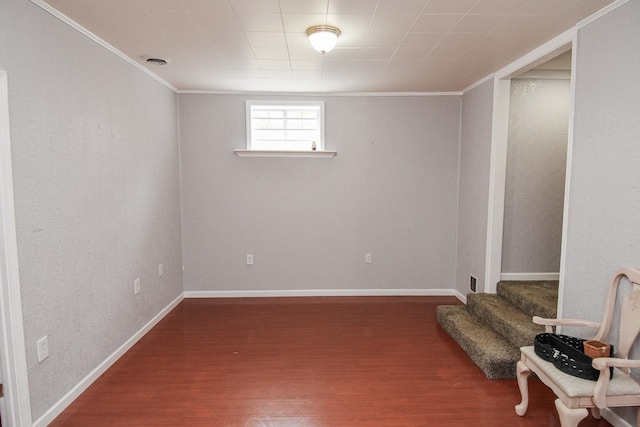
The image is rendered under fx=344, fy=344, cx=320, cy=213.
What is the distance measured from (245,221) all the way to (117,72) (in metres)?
2.06

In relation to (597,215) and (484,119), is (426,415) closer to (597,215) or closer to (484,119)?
(597,215)

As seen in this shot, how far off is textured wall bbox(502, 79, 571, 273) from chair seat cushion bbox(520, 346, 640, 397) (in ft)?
5.85

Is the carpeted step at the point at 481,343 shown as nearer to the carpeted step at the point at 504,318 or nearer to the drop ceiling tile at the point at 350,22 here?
the carpeted step at the point at 504,318

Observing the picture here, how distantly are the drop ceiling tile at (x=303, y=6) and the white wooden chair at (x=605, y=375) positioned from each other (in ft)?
7.41

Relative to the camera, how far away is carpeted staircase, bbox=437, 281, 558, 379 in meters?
2.56

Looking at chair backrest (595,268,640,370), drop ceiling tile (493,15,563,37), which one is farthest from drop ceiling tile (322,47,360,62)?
chair backrest (595,268,640,370)

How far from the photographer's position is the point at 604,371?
5.48 feet

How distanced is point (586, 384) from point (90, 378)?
3089 millimetres

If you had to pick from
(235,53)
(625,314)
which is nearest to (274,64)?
(235,53)

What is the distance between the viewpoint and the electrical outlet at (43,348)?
6.50 feet

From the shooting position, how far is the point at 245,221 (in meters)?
4.27

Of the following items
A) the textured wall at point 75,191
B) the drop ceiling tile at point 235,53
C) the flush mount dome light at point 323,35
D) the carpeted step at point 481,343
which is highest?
the drop ceiling tile at point 235,53

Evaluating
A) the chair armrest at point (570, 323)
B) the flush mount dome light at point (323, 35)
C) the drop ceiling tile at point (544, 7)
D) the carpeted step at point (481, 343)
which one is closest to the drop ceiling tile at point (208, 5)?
the flush mount dome light at point (323, 35)

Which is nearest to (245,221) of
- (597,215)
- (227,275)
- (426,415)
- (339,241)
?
(227,275)
